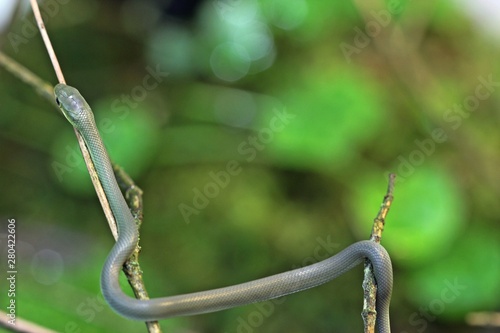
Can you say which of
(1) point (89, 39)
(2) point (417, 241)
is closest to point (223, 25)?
(1) point (89, 39)

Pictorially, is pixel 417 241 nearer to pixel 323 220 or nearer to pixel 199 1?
pixel 323 220

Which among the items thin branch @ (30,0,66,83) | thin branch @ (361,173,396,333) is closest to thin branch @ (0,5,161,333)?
thin branch @ (30,0,66,83)

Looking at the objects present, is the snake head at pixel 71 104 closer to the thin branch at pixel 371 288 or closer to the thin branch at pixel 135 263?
the thin branch at pixel 135 263

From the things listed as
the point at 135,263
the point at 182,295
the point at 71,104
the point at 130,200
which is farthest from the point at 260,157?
the point at 135,263

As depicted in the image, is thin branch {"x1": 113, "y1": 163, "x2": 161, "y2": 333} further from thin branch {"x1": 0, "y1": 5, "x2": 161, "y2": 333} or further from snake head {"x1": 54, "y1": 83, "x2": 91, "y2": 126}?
snake head {"x1": 54, "y1": 83, "x2": 91, "y2": 126}

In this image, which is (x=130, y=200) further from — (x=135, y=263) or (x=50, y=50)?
(x=50, y=50)

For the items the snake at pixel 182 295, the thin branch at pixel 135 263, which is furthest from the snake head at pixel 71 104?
the thin branch at pixel 135 263
